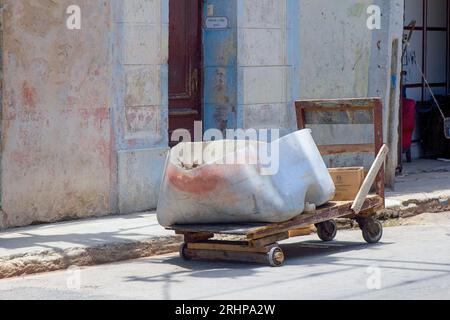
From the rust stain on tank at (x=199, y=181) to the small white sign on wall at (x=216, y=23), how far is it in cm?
444

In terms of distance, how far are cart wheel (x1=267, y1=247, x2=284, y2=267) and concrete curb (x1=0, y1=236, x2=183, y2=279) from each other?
5.38ft

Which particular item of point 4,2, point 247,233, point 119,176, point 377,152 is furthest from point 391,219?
point 4,2

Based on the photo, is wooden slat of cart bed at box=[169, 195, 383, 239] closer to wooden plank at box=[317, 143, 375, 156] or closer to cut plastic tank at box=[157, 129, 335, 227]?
cut plastic tank at box=[157, 129, 335, 227]

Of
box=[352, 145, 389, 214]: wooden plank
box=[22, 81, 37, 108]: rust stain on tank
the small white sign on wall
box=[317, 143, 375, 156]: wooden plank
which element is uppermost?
the small white sign on wall

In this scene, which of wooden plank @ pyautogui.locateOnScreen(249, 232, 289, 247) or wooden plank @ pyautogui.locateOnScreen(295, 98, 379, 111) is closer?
wooden plank @ pyautogui.locateOnScreen(249, 232, 289, 247)

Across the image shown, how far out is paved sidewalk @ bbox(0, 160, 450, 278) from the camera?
10617mm

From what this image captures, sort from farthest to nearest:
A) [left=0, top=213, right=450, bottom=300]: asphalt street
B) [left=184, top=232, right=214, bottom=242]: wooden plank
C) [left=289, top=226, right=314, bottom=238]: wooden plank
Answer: [left=289, top=226, right=314, bottom=238]: wooden plank < [left=184, top=232, right=214, bottom=242]: wooden plank < [left=0, top=213, right=450, bottom=300]: asphalt street

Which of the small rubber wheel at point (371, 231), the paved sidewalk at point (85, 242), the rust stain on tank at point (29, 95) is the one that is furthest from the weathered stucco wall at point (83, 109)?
the small rubber wheel at point (371, 231)

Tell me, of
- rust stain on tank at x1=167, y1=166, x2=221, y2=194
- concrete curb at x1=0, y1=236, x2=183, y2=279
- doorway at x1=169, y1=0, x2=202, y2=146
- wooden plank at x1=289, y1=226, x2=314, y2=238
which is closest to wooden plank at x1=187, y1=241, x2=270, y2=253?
rust stain on tank at x1=167, y1=166, x2=221, y2=194

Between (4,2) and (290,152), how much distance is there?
3400 millimetres

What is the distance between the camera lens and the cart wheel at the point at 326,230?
12.1 m

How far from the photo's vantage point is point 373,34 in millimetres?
16016

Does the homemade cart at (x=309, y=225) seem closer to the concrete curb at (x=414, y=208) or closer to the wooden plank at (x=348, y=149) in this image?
the wooden plank at (x=348, y=149)
